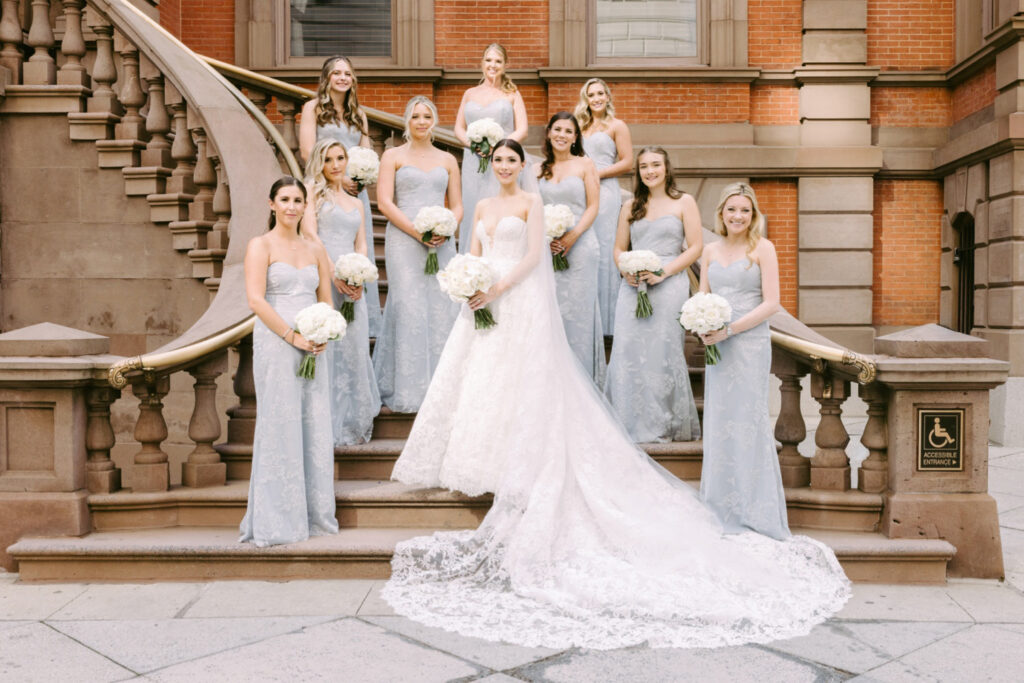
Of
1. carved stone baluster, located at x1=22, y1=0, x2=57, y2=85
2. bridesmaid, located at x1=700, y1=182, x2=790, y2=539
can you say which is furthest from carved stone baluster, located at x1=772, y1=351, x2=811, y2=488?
carved stone baluster, located at x1=22, y1=0, x2=57, y2=85

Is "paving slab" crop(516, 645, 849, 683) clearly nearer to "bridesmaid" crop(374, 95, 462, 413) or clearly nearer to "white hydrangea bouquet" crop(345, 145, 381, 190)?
"bridesmaid" crop(374, 95, 462, 413)

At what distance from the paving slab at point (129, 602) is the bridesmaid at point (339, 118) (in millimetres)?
2556

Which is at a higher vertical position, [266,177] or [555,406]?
[266,177]

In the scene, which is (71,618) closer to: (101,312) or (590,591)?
(590,591)

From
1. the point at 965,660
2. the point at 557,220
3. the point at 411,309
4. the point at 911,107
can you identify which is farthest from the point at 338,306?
the point at 911,107

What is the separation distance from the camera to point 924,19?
1265 cm

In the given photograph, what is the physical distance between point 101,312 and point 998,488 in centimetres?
719

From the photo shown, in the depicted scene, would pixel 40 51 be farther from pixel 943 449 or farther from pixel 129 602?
pixel 943 449

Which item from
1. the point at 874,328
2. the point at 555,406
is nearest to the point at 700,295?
the point at 555,406

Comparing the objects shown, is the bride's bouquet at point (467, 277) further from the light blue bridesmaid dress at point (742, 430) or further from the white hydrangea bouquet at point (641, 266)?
the light blue bridesmaid dress at point (742, 430)

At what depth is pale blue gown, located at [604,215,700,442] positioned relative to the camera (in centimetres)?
624

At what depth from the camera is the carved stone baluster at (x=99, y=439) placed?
213 inches

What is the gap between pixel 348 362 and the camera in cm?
622

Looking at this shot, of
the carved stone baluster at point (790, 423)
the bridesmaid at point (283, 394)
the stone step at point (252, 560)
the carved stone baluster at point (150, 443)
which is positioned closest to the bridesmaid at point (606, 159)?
the carved stone baluster at point (790, 423)
